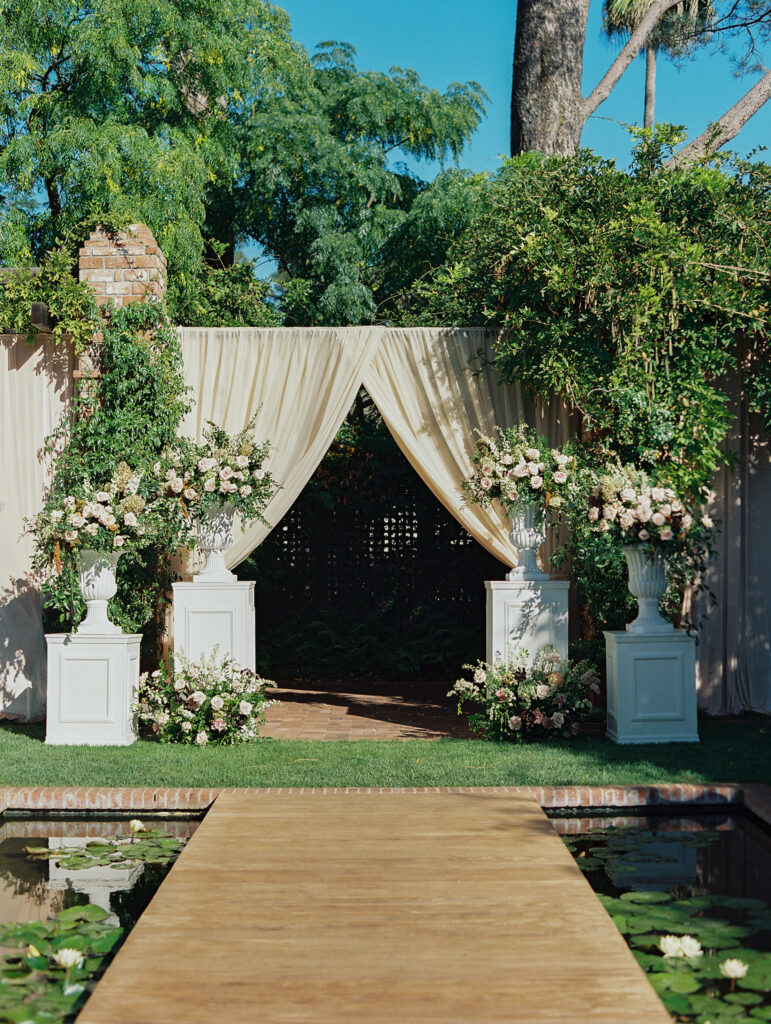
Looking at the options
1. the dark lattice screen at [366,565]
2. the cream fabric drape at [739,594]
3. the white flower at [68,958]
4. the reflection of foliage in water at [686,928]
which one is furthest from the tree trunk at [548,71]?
the white flower at [68,958]

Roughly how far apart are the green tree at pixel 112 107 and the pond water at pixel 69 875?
265 inches

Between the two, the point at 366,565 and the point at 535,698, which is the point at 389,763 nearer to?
the point at 535,698

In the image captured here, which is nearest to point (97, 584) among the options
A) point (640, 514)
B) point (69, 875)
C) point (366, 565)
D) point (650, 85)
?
point (69, 875)

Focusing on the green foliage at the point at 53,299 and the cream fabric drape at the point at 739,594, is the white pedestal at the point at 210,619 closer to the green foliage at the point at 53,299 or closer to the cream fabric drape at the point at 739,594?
the green foliage at the point at 53,299

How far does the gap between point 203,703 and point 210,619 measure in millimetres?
556

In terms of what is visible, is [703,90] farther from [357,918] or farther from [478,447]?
[357,918]

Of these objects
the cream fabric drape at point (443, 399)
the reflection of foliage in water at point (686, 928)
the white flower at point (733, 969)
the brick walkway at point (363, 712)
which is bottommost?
the brick walkway at point (363, 712)

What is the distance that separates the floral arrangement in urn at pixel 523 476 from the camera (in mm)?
5582

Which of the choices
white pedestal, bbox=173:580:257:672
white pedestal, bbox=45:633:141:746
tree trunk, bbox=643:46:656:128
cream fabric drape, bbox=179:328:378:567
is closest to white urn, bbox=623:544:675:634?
cream fabric drape, bbox=179:328:378:567

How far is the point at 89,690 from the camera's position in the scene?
17.8 feet

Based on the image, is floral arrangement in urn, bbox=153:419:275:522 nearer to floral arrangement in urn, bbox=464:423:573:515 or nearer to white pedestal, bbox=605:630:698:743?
floral arrangement in urn, bbox=464:423:573:515

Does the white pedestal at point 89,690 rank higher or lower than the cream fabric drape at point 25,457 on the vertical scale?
lower

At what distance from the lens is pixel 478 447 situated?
6.12m

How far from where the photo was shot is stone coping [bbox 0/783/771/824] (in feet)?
14.2
